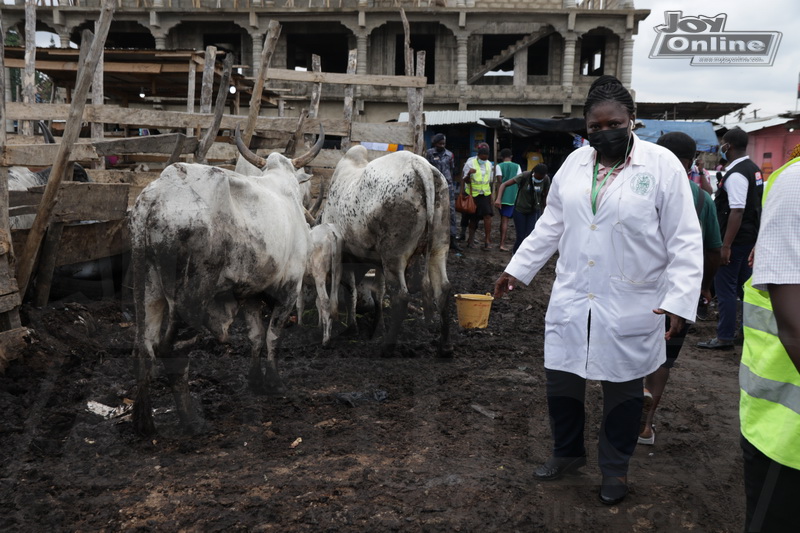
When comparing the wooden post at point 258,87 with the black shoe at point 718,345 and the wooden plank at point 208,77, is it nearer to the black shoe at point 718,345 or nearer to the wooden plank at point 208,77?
the wooden plank at point 208,77

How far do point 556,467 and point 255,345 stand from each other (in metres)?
2.31

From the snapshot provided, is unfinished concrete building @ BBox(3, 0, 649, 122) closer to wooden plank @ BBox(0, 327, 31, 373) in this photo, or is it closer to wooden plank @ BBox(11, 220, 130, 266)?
wooden plank @ BBox(11, 220, 130, 266)

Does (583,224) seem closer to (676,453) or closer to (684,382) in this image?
(676,453)

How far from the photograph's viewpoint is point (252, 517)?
118 inches

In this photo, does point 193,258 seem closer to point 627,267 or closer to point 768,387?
point 627,267

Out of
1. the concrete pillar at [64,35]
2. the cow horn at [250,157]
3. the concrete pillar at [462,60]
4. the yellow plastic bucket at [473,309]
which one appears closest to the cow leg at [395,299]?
the yellow plastic bucket at [473,309]

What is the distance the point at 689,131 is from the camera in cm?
2008

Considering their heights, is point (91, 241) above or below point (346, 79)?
below

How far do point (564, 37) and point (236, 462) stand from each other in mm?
22934

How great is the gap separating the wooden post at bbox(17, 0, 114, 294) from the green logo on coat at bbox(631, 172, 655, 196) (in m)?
3.91

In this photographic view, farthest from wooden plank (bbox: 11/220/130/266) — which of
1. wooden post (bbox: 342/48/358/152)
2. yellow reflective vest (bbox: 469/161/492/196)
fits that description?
yellow reflective vest (bbox: 469/161/492/196)

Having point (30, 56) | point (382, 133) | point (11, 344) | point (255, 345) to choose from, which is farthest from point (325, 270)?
point (30, 56)

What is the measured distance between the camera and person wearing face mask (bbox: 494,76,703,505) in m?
2.93

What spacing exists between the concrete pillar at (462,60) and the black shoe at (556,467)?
2156 cm
